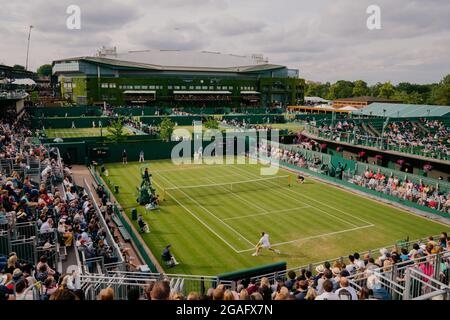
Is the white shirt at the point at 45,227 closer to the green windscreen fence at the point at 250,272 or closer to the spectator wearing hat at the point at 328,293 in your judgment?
the green windscreen fence at the point at 250,272

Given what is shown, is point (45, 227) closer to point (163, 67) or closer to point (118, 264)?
point (118, 264)

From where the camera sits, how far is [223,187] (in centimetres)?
3338

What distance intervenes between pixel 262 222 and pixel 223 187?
901 cm

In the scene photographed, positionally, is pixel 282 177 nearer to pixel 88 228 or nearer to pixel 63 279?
pixel 88 228

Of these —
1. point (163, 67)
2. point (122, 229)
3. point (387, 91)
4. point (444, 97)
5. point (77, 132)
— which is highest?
point (163, 67)

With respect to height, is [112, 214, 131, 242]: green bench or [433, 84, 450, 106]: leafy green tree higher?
[433, 84, 450, 106]: leafy green tree

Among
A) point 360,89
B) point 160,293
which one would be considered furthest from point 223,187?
point 360,89

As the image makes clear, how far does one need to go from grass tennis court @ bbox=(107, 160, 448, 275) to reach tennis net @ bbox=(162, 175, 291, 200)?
0.08m

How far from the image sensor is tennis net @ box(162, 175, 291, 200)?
3127 cm

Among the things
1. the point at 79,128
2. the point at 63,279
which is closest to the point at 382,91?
the point at 79,128

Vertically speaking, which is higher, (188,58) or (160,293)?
(188,58)

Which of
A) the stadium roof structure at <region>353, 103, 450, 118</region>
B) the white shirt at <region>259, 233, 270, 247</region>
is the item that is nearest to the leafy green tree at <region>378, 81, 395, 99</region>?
the stadium roof structure at <region>353, 103, 450, 118</region>

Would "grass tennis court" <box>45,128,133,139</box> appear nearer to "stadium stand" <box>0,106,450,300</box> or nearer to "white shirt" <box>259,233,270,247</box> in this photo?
"stadium stand" <box>0,106,450,300</box>
